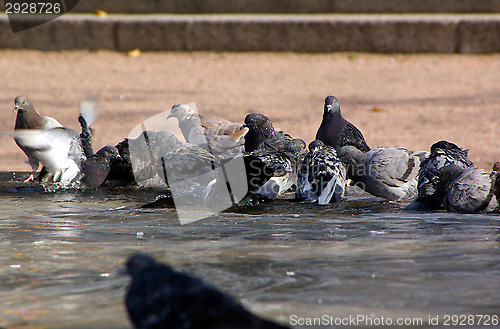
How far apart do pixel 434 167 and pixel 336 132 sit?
1444 mm

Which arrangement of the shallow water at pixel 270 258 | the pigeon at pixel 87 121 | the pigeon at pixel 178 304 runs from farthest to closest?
the pigeon at pixel 87 121, the shallow water at pixel 270 258, the pigeon at pixel 178 304

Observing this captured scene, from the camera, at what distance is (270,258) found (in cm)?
397

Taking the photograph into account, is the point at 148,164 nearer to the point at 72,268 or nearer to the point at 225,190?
the point at 225,190

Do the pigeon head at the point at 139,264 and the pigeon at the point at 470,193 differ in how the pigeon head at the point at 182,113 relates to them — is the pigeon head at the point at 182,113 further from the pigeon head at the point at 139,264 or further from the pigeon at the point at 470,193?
the pigeon head at the point at 139,264

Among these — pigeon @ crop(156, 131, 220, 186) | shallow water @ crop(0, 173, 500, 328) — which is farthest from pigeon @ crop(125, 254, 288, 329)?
pigeon @ crop(156, 131, 220, 186)

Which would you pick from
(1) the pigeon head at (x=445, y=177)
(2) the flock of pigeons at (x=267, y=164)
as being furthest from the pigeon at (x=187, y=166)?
(1) the pigeon head at (x=445, y=177)

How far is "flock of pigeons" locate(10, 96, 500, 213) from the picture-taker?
553 centimetres

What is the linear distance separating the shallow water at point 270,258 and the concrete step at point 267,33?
7850 millimetres

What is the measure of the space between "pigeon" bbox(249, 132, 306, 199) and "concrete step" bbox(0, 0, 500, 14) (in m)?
6.97

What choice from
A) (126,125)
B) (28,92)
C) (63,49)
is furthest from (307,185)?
(63,49)

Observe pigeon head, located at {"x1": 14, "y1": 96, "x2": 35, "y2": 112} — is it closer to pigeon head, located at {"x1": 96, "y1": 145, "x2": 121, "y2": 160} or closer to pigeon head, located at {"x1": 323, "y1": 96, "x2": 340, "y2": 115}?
pigeon head, located at {"x1": 96, "y1": 145, "x2": 121, "y2": 160}

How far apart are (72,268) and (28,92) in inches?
349

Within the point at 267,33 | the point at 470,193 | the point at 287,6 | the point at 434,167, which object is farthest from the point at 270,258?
the point at 287,6

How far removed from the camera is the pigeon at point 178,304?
2371mm
